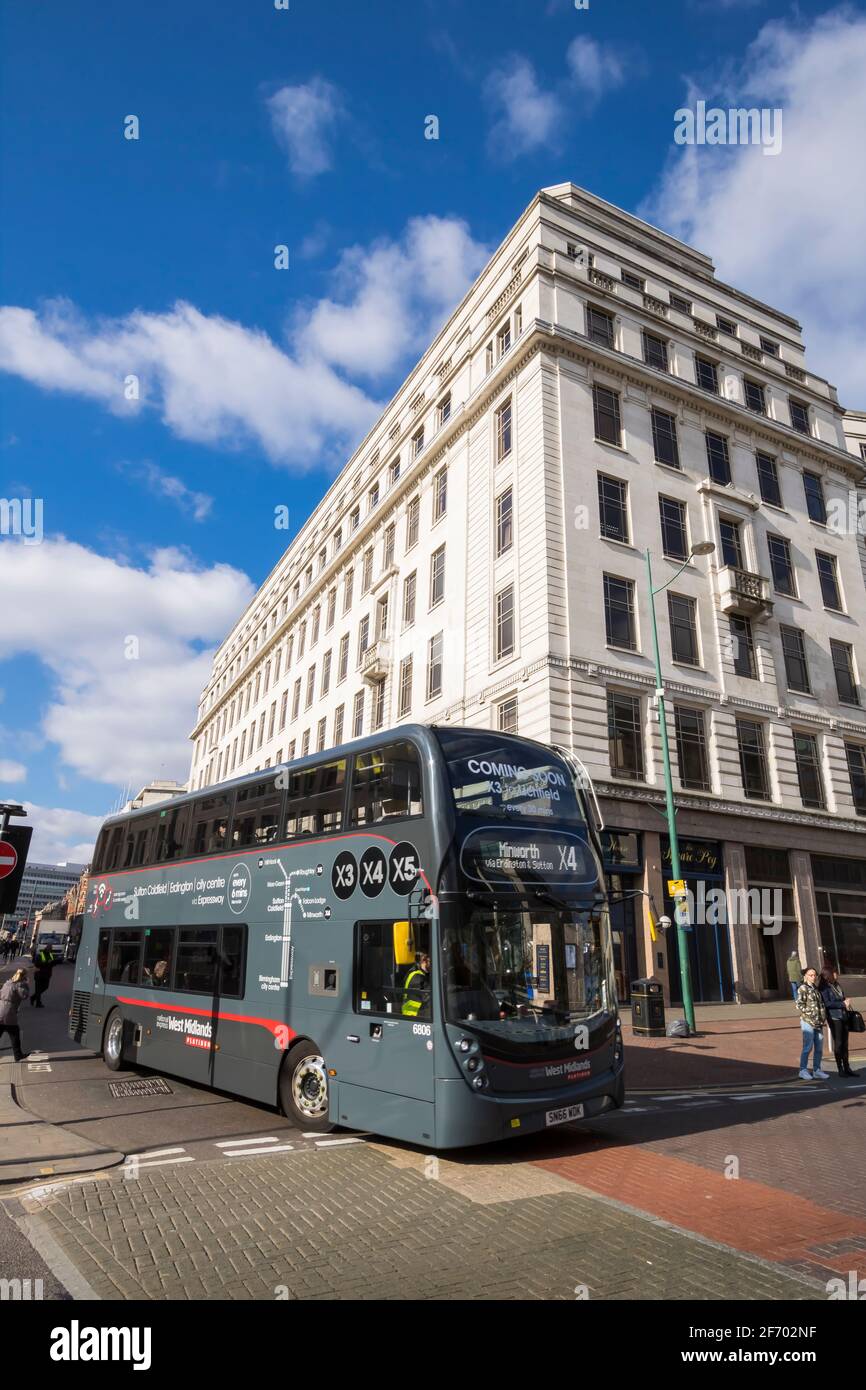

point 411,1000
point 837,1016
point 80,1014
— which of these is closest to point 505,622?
point 837,1016

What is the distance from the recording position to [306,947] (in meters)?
9.55

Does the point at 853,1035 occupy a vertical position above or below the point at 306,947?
below

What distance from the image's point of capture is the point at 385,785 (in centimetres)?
889

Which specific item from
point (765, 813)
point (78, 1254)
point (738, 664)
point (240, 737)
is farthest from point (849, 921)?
point (240, 737)

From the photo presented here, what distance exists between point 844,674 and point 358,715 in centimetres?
2090

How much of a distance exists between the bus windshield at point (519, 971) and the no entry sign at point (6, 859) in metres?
5.82

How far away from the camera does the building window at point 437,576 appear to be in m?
32.2

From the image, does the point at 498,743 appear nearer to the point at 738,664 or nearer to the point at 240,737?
the point at 738,664

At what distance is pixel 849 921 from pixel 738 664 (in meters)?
9.96

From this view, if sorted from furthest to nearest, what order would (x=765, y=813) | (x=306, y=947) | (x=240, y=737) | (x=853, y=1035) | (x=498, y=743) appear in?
(x=240, y=737) → (x=765, y=813) → (x=853, y=1035) → (x=306, y=947) → (x=498, y=743)

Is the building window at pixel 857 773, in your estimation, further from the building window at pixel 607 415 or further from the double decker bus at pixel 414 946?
the double decker bus at pixel 414 946

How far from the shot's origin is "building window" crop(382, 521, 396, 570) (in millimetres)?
38500

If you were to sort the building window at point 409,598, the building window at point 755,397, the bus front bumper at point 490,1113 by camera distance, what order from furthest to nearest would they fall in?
the building window at point 755,397, the building window at point 409,598, the bus front bumper at point 490,1113

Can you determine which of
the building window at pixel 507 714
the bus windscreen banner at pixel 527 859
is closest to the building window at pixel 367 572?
the building window at pixel 507 714
